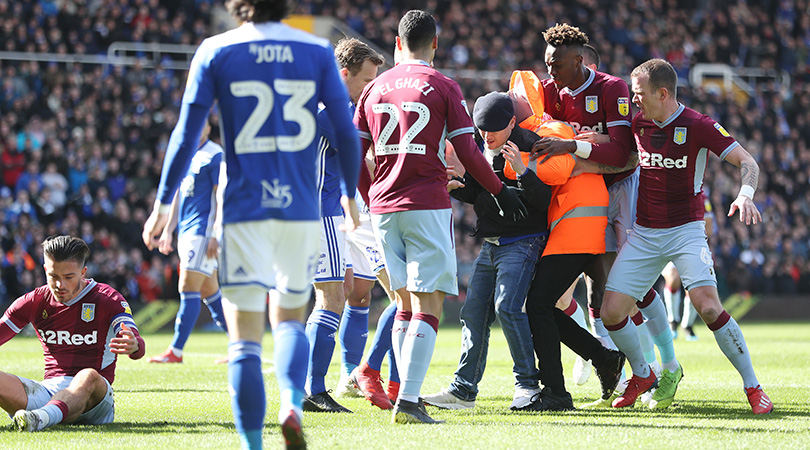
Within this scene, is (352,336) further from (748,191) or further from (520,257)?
(748,191)

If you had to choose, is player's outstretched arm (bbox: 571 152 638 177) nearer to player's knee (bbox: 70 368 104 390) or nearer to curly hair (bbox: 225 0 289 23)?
curly hair (bbox: 225 0 289 23)

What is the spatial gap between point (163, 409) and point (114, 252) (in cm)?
1281

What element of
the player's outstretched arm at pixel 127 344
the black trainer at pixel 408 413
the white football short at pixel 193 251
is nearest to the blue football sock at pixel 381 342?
the black trainer at pixel 408 413

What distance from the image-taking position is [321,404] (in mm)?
6422

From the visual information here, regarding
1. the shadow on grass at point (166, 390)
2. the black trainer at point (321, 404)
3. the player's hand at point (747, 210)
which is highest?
the player's hand at point (747, 210)

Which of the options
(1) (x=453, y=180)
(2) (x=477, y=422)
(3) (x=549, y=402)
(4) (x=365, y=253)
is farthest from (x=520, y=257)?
(4) (x=365, y=253)

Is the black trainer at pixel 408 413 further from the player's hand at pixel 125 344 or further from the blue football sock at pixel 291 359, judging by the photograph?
the player's hand at pixel 125 344

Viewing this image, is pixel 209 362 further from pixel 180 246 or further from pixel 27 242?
pixel 27 242

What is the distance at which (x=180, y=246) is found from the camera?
Answer: 9766 millimetres

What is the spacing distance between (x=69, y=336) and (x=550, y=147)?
3251mm

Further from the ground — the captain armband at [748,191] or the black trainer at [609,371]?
the captain armband at [748,191]

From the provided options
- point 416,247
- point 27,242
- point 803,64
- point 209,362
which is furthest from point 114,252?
point 803,64

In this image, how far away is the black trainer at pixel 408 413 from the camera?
5543 mm

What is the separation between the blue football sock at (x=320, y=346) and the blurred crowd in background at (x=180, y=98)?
Result: 40.4 ft
